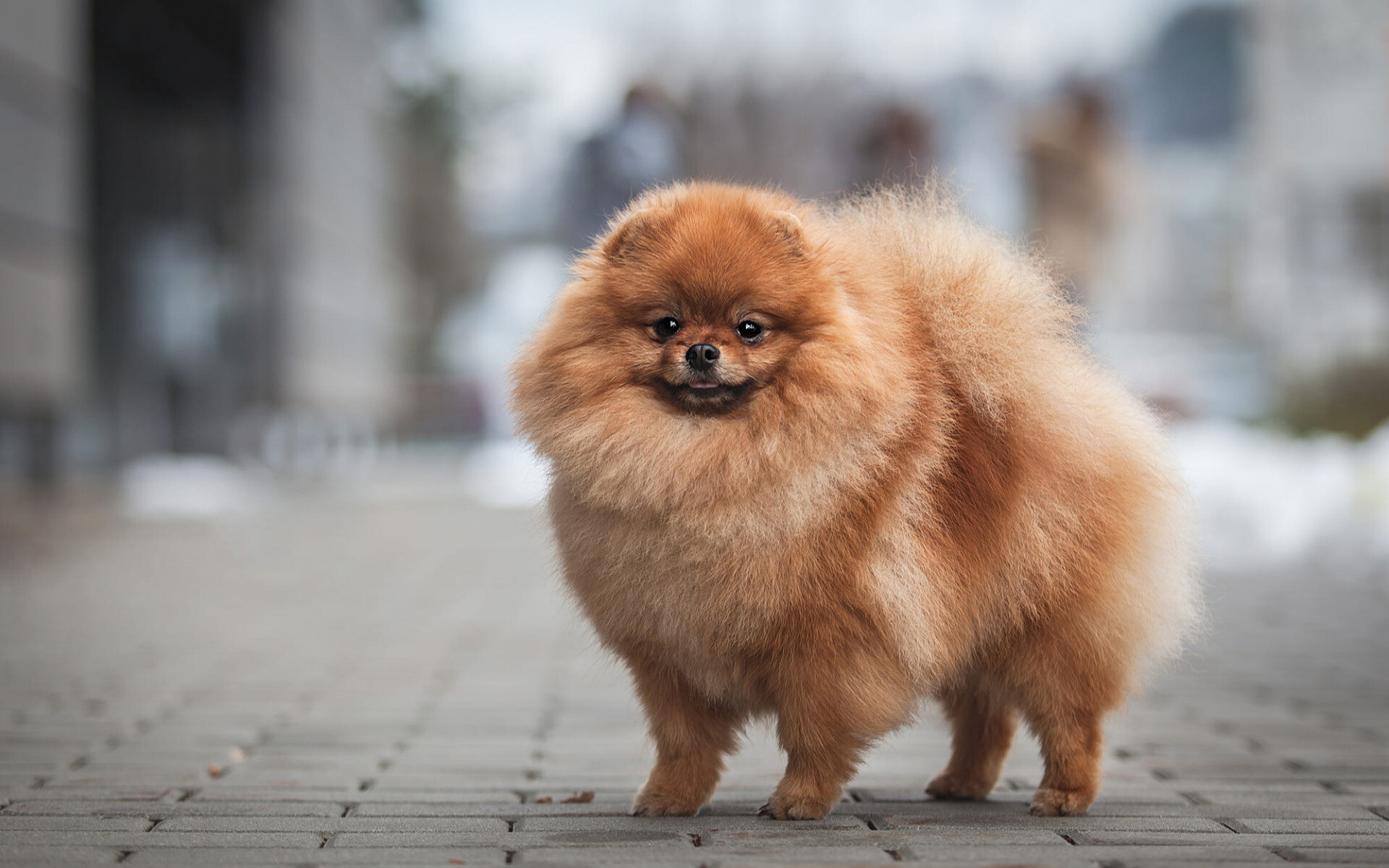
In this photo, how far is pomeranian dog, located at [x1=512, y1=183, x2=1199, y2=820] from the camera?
2.91m

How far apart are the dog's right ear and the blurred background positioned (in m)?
0.47

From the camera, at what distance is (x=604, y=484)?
2.91 m

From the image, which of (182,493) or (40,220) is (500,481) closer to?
(182,493)

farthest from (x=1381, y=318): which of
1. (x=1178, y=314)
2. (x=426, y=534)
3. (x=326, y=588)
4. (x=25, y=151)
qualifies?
(x=25, y=151)

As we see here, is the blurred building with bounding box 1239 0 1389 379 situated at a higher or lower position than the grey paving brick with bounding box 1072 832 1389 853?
higher

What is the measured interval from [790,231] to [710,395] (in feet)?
1.37

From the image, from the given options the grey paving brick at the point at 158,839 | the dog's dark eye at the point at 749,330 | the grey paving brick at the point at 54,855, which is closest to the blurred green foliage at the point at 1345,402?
the dog's dark eye at the point at 749,330

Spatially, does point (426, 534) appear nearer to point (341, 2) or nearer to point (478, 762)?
point (478, 762)

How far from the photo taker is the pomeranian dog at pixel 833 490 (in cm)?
291

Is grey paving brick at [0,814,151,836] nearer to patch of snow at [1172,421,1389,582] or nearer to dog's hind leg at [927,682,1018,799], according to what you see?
dog's hind leg at [927,682,1018,799]

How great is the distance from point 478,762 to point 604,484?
123cm

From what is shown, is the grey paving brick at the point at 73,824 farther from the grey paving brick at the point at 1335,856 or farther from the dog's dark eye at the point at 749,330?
the grey paving brick at the point at 1335,856

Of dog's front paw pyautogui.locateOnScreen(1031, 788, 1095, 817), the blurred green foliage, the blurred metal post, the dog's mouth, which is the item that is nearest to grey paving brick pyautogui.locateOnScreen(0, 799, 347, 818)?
the dog's mouth

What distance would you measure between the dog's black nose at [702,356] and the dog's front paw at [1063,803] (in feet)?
4.32
